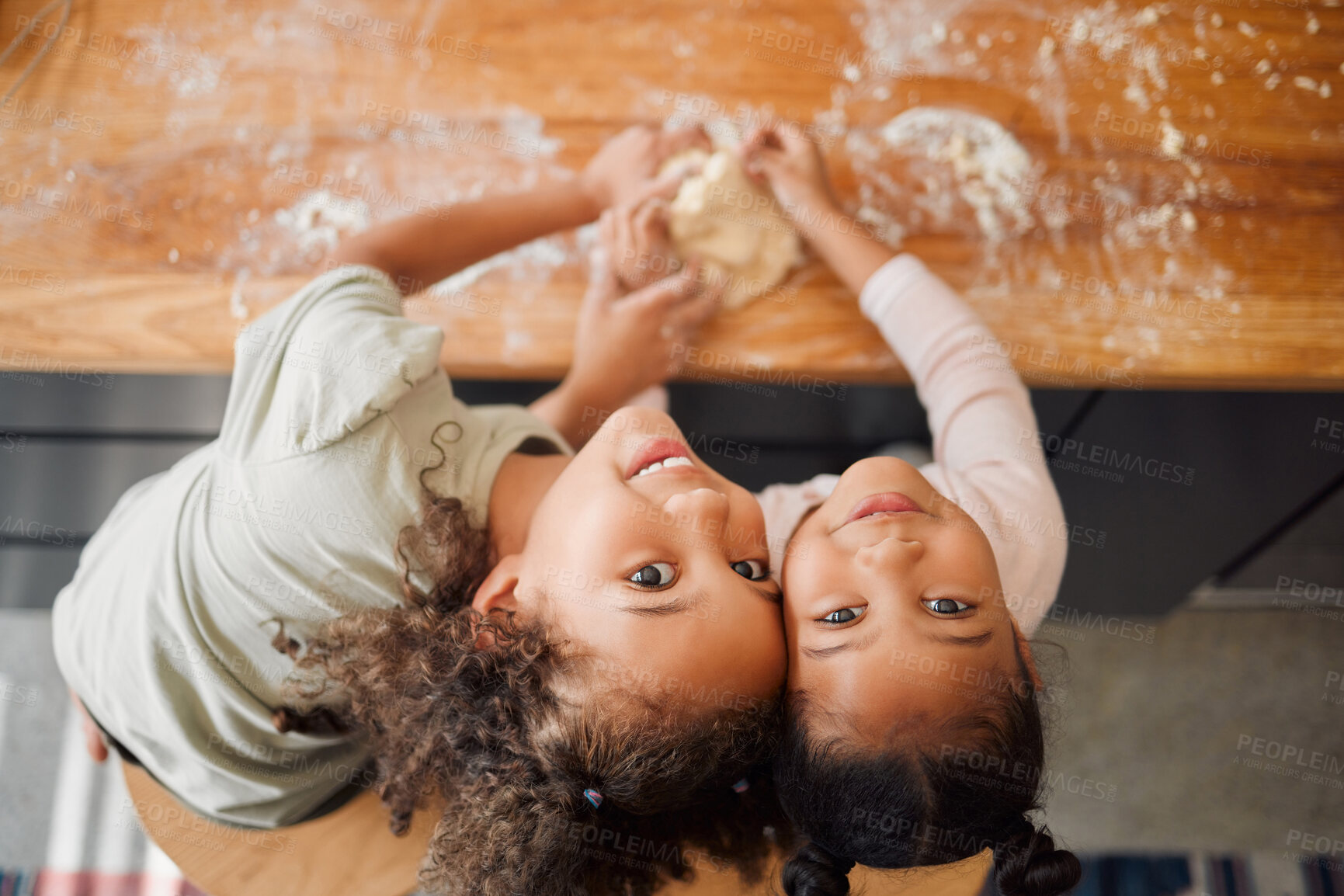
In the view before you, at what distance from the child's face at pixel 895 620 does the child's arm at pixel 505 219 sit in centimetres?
57

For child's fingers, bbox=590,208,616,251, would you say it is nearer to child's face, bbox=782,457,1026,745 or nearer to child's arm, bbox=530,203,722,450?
child's arm, bbox=530,203,722,450

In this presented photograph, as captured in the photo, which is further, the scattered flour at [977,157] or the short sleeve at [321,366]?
the scattered flour at [977,157]

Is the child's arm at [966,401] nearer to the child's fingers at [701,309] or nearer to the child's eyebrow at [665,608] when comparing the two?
the child's fingers at [701,309]

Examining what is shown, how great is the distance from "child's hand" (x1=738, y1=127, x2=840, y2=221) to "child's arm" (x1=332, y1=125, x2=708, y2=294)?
0.08m

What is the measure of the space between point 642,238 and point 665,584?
1.69 ft

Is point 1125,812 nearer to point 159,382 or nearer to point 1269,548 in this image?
point 1269,548

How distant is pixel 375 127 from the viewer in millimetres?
1134

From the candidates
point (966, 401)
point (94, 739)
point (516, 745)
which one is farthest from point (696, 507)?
point (94, 739)

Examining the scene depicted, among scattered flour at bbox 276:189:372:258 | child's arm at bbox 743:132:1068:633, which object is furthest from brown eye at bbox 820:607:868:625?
scattered flour at bbox 276:189:372:258

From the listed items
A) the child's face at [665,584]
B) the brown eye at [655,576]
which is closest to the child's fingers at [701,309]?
the child's face at [665,584]

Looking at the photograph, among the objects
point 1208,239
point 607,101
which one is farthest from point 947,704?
point 607,101

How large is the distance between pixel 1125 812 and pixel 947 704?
110 centimetres

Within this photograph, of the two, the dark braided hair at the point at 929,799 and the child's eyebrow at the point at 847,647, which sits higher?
the child's eyebrow at the point at 847,647

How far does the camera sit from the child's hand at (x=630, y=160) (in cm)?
110
